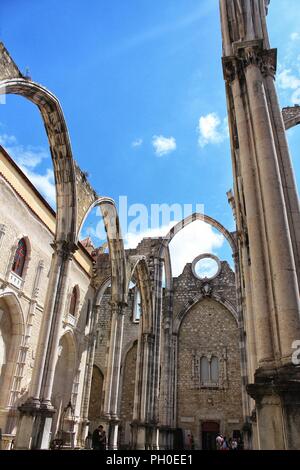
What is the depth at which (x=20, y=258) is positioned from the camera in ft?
45.0

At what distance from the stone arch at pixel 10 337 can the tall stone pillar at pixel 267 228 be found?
833cm

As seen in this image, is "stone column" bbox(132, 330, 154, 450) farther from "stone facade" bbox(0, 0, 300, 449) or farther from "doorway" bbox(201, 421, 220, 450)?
"doorway" bbox(201, 421, 220, 450)

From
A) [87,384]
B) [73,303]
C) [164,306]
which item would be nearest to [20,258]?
[73,303]

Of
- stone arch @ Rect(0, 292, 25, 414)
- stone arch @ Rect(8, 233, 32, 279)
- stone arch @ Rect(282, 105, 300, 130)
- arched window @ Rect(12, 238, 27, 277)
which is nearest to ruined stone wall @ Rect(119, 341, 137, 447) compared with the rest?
stone arch @ Rect(0, 292, 25, 414)

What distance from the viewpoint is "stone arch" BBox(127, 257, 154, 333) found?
18438 millimetres

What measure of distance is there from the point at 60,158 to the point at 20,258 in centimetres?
406

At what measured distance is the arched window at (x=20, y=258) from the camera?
1334 centimetres

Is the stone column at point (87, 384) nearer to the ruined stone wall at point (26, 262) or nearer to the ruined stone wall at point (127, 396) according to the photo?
the ruined stone wall at point (26, 262)

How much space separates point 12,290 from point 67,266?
2.92 m

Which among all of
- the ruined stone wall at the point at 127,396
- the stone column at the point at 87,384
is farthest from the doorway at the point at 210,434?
the stone column at the point at 87,384

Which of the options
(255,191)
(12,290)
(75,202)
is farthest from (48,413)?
(255,191)

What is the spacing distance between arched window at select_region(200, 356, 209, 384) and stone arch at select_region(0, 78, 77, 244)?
13012mm

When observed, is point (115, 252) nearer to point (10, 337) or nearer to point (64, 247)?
point (64, 247)
